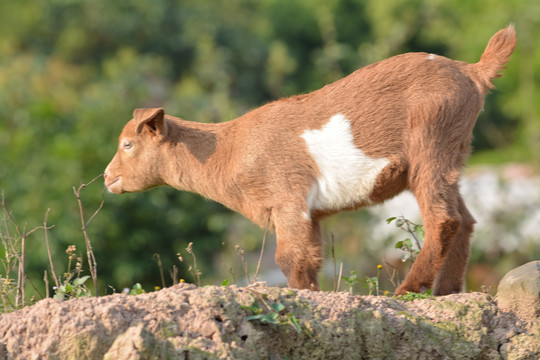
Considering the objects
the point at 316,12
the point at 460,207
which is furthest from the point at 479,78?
the point at 316,12

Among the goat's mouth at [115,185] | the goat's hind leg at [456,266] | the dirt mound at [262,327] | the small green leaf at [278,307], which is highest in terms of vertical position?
the goat's mouth at [115,185]

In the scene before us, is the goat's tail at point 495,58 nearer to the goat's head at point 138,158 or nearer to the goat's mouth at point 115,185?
the goat's head at point 138,158

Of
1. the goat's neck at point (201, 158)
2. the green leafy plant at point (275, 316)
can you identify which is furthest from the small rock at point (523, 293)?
the goat's neck at point (201, 158)

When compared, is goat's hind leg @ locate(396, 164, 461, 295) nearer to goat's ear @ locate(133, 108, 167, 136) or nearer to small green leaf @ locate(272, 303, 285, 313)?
small green leaf @ locate(272, 303, 285, 313)

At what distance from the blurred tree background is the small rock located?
9.52 metres

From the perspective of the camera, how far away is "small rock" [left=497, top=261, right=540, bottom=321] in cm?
570

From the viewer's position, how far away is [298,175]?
22.1 ft

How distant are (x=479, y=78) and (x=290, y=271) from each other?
2.22 meters

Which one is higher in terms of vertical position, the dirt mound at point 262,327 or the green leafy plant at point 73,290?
the green leafy plant at point 73,290

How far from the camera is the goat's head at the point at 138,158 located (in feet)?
24.2

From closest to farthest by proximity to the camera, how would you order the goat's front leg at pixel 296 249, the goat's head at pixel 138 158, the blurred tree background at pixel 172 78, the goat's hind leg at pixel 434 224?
1. the goat's hind leg at pixel 434 224
2. the goat's front leg at pixel 296 249
3. the goat's head at pixel 138 158
4. the blurred tree background at pixel 172 78

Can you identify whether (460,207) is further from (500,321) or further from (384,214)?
(384,214)

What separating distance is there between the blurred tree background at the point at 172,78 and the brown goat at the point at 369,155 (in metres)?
7.88

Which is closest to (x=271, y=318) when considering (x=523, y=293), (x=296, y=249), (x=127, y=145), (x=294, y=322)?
(x=294, y=322)
